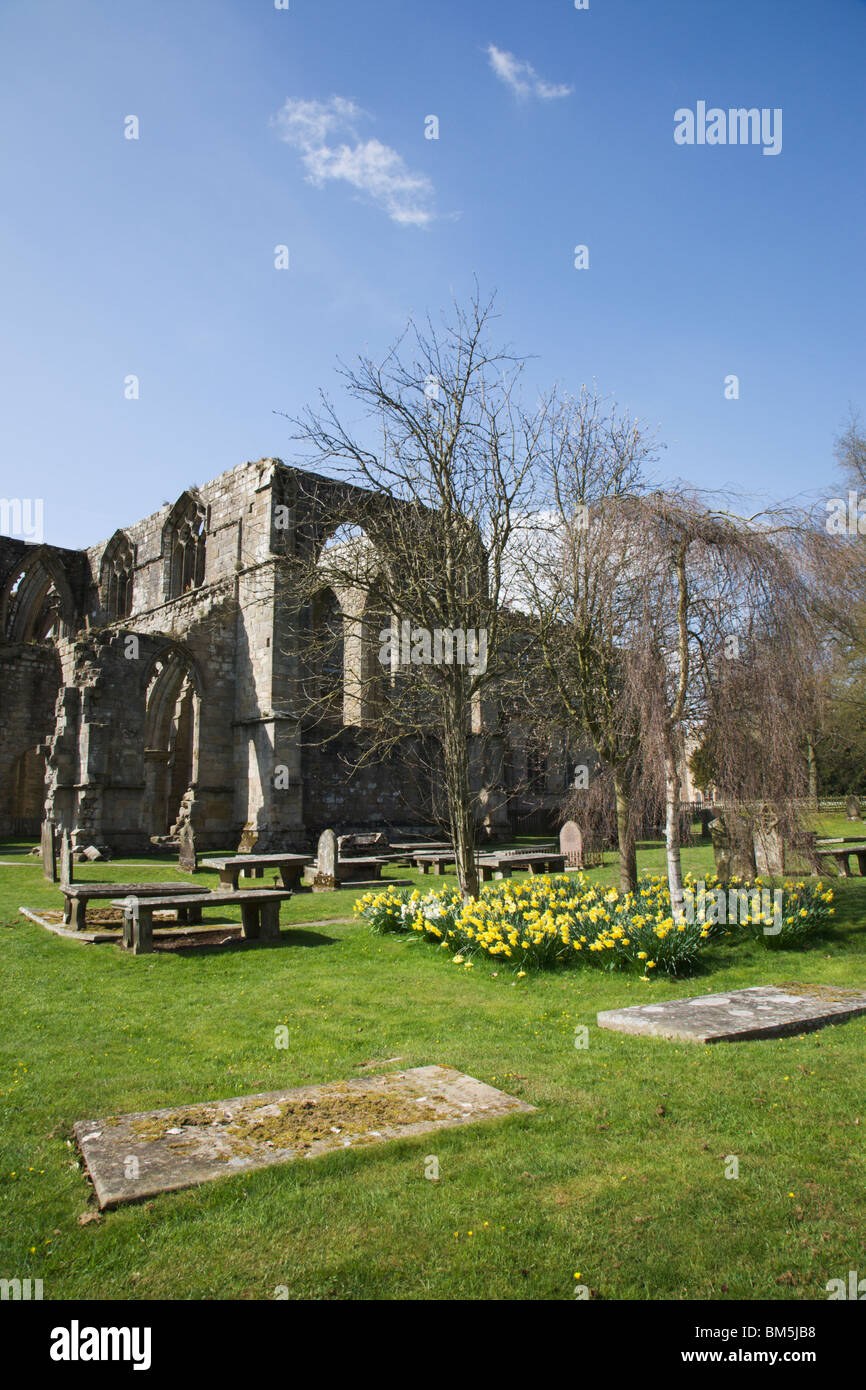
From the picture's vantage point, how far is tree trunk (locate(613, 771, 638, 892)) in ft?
32.1

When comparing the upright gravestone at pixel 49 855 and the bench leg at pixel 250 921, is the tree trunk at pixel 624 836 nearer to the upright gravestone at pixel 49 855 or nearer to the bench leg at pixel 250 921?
the bench leg at pixel 250 921

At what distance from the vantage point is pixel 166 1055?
17.4 ft

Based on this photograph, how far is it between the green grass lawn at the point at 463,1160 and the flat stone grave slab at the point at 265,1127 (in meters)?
0.12

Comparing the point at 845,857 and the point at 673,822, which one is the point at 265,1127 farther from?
the point at 845,857

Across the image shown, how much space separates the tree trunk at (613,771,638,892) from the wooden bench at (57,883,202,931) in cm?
500

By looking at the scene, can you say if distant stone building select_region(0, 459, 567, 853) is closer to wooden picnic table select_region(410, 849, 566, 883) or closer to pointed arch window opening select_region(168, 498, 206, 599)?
pointed arch window opening select_region(168, 498, 206, 599)

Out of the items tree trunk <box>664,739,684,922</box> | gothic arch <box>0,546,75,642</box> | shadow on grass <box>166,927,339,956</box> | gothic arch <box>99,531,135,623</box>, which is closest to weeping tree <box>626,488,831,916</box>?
tree trunk <box>664,739,684,922</box>

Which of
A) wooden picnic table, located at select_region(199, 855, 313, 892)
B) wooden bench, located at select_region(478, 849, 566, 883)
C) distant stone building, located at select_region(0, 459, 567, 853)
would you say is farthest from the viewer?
distant stone building, located at select_region(0, 459, 567, 853)

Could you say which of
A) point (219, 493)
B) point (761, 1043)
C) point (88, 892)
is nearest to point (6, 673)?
point (219, 493)

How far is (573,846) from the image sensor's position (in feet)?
58.3

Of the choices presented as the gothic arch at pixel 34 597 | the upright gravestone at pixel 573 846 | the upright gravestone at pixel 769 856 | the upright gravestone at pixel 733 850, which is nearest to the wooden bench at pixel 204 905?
the upright gravestone at pixel 733 850

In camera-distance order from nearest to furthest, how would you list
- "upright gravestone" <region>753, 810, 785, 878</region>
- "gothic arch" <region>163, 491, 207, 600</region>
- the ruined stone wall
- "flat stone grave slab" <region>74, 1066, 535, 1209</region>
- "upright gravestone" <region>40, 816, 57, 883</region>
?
1. "flat stone grave slab" <region>74, 1066, 535, 1209</region>
2. "upright gravestone" <region>753, 810, 785, 878</region>
3. "upright gravestone" <region>40, 816, 57, 883</region>
4. "gothic arch" <region>163, 491, 207, 600</region>
5. the ruined stone wall
